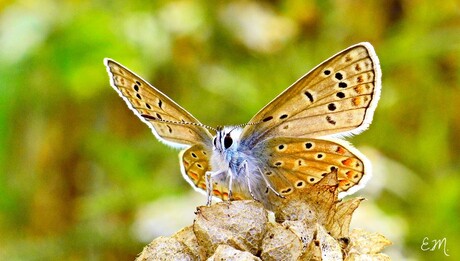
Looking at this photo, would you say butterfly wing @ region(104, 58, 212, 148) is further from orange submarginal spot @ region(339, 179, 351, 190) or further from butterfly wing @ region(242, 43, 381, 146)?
orange submarginal spot @ region(339, 179, 351, 190)

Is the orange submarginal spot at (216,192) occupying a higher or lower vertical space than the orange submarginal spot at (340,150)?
higher

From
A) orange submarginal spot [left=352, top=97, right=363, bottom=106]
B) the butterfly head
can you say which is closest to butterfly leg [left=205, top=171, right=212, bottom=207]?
the butterfly head

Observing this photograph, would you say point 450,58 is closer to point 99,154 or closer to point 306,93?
point 99,154

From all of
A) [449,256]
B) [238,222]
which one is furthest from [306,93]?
[449,256]

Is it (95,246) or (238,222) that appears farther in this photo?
(95,246)

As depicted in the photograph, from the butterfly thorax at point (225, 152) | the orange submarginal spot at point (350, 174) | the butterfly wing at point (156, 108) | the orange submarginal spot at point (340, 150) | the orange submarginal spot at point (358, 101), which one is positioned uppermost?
the butterfly wing at point (156, 108)

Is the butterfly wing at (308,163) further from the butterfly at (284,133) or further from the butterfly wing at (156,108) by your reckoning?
the butterfly wing at (156,108)

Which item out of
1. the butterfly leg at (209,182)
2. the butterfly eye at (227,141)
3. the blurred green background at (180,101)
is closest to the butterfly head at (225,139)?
the butterfly eye at (227,141)

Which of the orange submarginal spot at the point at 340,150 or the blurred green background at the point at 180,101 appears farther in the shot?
the blurred green background at the point at 180,101
